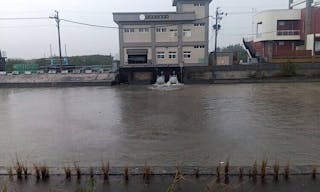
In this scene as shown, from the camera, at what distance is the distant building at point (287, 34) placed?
34562 mm

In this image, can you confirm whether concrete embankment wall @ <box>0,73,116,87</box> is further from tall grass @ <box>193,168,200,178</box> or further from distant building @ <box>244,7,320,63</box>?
tall grass @ <box>193,168,200,178</box>

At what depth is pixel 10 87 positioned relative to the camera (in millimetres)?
28844

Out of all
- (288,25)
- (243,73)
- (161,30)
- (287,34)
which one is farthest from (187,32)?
(288,25)

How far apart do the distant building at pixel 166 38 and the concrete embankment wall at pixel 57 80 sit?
3378 millimetres

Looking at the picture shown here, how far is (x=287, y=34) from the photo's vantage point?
36.7 meters

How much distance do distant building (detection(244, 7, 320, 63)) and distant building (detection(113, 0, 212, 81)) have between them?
28.5 feet

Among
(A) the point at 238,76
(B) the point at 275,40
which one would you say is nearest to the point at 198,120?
(A) the point at 238,76

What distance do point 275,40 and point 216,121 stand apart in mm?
30629

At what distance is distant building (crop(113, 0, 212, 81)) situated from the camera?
1256 inches

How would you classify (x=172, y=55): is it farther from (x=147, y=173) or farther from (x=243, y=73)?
(x=147, y=173)

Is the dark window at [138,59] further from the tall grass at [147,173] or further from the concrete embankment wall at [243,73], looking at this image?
the tall grass at [147,173]

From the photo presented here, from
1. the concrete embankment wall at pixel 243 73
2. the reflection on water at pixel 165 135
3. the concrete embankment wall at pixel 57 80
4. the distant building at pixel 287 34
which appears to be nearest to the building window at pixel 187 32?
the concrete embankment wall at pixel 243 73

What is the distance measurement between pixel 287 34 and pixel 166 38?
50.4ft

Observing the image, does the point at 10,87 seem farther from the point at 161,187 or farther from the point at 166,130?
the point at 161,187
